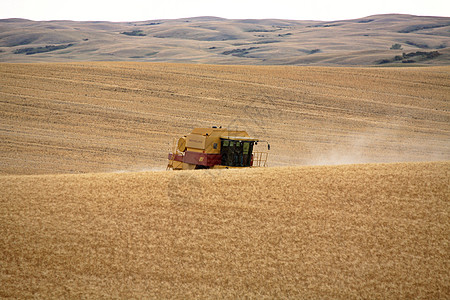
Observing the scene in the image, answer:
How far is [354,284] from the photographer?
977cm

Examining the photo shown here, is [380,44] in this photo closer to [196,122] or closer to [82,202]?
[196,122]

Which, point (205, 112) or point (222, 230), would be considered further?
point (205, 112)

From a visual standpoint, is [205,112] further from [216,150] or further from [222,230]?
[222,230]

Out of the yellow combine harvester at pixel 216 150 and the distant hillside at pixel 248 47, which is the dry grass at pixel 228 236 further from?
the distant hillside at pixel 248 47

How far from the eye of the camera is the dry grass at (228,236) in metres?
9.62

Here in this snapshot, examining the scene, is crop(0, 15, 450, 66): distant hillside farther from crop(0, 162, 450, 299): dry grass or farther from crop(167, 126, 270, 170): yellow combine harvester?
crop(0, 162, 450, 299): dry grass

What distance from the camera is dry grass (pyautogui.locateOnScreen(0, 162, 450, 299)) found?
9617mm

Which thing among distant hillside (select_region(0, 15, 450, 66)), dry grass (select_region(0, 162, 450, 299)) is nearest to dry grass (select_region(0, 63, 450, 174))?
dry grass (select_region(0, 162, 450, 299))

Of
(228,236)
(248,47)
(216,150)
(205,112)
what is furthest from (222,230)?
(248,47)

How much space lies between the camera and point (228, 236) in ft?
36.5

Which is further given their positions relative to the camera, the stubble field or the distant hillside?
the distant hillside

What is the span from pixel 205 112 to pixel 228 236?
2267 centimetres

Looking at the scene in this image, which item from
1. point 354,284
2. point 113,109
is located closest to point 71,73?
point 113,109

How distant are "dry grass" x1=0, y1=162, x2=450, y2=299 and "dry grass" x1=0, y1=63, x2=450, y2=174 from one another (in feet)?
35.7
